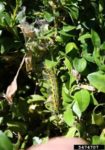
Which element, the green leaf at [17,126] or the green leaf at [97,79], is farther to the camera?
the green leaf at [17,126]

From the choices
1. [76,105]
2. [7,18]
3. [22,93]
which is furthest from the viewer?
[22,93]

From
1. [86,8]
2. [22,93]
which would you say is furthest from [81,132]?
[86,8]

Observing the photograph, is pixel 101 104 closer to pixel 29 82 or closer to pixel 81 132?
pixel 81 132

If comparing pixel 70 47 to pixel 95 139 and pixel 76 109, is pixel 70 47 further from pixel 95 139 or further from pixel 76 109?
pixel 95 139

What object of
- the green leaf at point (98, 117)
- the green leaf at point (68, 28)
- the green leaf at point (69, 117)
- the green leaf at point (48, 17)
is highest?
the green leaf at point (48, 17)

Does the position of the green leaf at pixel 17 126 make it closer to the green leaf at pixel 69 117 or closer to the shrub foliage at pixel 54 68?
the shrub foliage at pixel 54 68

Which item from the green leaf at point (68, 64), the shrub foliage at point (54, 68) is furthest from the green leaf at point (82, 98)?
the green leaf at point (68, 64)
